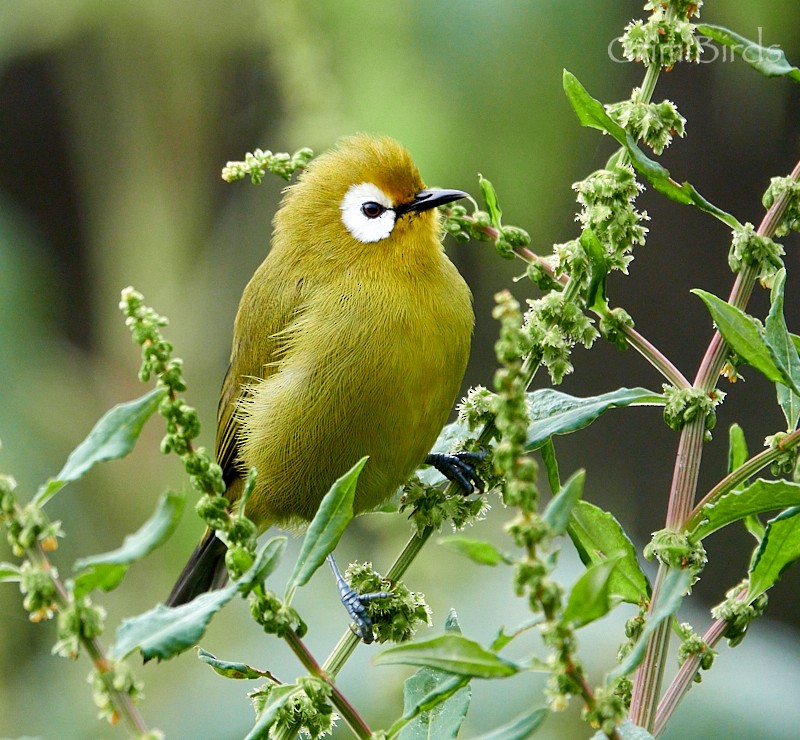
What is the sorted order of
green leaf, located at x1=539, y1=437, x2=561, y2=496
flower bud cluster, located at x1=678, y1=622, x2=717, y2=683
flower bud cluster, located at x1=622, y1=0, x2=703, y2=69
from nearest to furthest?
flower bud cluster, located at x1=678, y1=622, x2=717, y2=683
flower bud cluster, located at x1=622, y1=0, x2=703, y2=69
green leaf, located at x1=539, y1=437, x2=561, y2=496

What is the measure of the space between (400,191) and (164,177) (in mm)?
1850

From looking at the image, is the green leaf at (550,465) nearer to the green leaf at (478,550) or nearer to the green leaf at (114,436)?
the green leaf at (478,550)

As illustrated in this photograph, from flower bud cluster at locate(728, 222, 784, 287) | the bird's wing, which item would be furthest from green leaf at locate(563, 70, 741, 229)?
the bird's wing

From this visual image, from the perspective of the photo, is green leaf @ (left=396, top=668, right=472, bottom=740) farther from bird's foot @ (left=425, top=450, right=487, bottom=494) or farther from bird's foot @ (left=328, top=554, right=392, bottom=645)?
bird's foot @ (left=425, top=450, right=487, bottom=494)

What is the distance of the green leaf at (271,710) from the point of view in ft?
4.29

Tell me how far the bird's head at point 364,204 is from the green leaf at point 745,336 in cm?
151

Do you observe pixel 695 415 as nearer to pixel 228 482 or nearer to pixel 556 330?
pixel 556 330

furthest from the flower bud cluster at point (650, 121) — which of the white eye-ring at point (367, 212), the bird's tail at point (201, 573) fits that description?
the bird's tail at point (201, 573)

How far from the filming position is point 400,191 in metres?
3.08

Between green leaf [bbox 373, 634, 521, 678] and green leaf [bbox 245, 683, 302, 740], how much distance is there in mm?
231

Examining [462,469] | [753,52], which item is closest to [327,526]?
[753,52]

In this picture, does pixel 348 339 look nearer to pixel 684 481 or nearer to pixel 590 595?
pixel 684 481

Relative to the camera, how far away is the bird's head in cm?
304

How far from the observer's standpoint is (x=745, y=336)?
1504 millimetres
